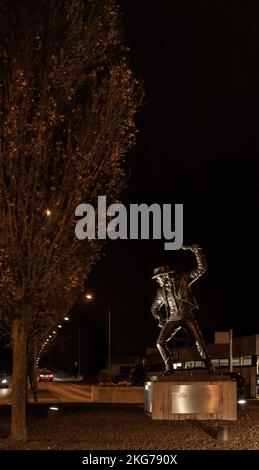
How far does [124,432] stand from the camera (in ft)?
55.3

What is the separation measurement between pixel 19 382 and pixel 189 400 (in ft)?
18.5

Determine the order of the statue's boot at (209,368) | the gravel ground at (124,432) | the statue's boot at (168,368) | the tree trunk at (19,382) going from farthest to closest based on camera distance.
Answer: the statue's boot at (209,368) → the statue's boot at (168,368) → the tree trunk at (19,382) → the gravel ground at (124,432)

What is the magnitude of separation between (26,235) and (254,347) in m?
33.2

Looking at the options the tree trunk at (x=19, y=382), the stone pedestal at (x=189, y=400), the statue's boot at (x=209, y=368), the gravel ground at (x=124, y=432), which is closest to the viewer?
the gravel ground at (x=124, y=432)

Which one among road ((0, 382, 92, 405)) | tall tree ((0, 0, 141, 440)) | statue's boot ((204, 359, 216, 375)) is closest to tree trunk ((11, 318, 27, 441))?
tall tree ((0, 0, 141, 440))

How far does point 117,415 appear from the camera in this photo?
848 inches

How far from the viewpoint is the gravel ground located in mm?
14586

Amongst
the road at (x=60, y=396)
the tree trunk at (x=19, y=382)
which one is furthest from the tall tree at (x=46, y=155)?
the road at (x=60, y=396)

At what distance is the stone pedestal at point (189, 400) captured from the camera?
19.7 m

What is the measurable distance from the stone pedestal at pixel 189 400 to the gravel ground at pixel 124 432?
0.46 m

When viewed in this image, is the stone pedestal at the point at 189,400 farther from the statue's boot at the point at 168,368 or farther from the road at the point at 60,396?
the road at the point at 60,396

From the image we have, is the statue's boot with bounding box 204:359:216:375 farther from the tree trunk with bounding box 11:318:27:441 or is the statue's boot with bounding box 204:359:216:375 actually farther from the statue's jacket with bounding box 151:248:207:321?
the tree trunk with bounding box 11:318:27:441
